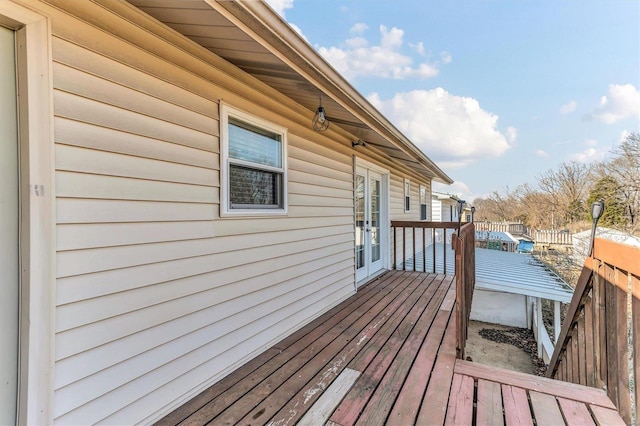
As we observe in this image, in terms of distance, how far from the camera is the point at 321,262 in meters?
3.73

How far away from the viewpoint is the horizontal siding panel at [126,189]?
1433mm

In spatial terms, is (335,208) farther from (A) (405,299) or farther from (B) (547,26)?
(B) (547,26)

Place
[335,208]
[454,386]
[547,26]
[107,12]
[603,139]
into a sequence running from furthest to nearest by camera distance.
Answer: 1. [603,139]
2. [547,26]
3. [335,208]
4. [454,386]
5. [107,12]

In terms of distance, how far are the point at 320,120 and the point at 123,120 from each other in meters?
1.93

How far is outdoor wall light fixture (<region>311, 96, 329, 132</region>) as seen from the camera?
9.96 feet

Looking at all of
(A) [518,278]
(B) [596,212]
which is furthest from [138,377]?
(A) [518,278]

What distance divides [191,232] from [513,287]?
548cm

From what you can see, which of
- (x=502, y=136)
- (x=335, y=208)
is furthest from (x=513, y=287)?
(x=502, y=136)

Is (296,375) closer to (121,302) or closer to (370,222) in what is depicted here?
(121,302)

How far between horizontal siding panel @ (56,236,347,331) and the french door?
10.5 ft

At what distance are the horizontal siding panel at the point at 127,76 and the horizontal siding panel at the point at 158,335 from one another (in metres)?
1.28

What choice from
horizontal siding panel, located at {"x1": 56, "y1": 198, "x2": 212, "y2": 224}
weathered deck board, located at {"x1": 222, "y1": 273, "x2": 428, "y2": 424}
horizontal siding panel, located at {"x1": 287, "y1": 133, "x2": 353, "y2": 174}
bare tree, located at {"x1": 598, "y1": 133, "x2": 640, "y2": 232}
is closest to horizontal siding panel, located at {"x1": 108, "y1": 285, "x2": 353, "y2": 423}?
weathered deck board, located at {"x1": 222, "y1": 273, "x2": 428, "y2": 424}

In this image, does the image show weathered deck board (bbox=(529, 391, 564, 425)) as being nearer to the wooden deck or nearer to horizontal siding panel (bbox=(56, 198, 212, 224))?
the wooden deck

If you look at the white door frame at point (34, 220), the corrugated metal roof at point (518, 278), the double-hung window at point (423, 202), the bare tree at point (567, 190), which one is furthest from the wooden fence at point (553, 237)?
the white door frame at point (34, 220)
